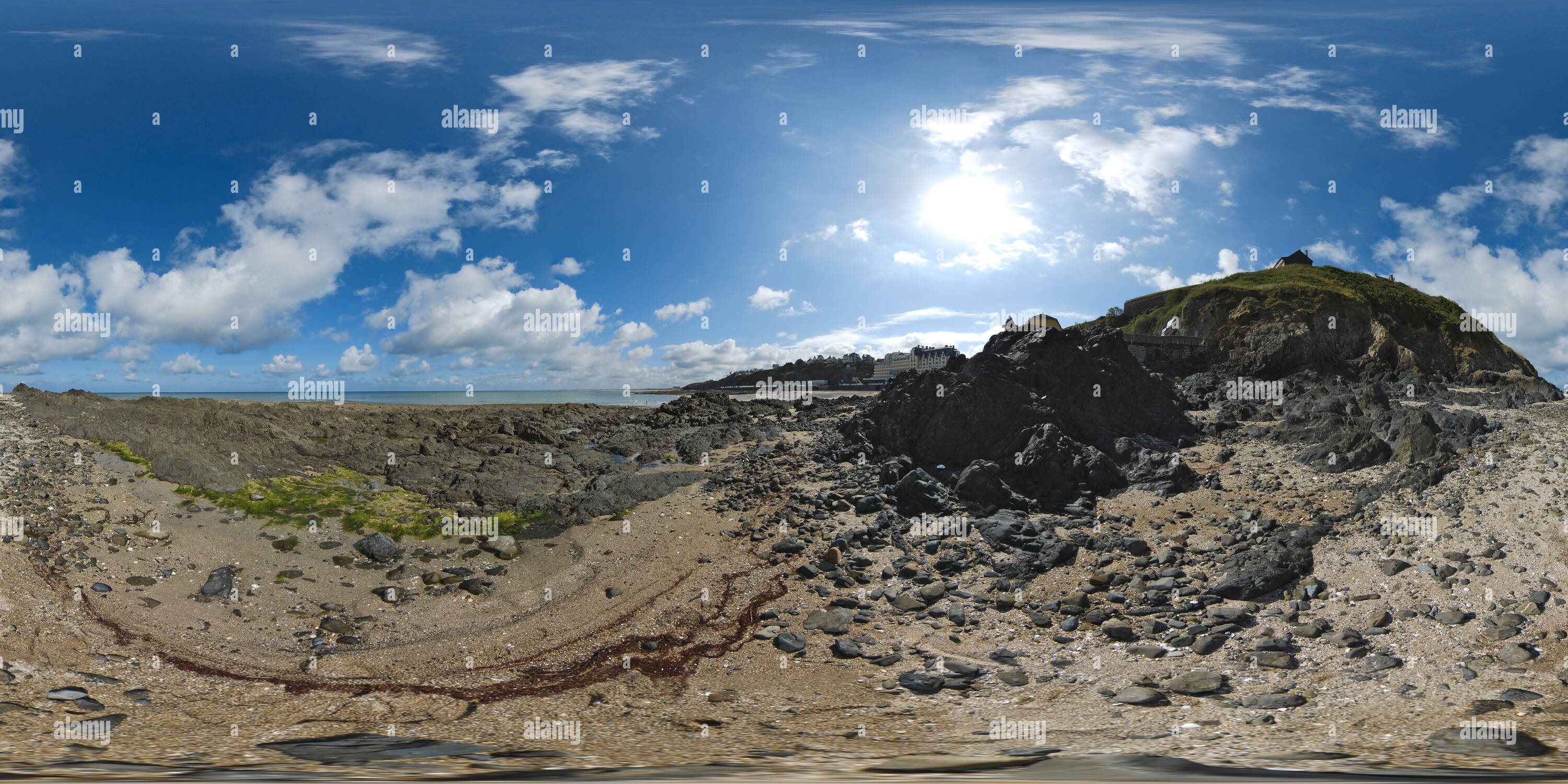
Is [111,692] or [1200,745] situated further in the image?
[111,692]

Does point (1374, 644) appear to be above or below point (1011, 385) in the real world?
below

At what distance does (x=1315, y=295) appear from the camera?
62812mm

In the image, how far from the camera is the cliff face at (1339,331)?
178ft

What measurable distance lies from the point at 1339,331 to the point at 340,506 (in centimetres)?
7485

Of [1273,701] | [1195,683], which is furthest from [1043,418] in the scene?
[1273,701]

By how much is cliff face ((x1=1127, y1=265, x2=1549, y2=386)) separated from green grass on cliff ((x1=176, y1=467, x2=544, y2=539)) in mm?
55252

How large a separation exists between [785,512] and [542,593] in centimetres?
712

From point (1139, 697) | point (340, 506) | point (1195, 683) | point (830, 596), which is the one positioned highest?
point (340, 506)

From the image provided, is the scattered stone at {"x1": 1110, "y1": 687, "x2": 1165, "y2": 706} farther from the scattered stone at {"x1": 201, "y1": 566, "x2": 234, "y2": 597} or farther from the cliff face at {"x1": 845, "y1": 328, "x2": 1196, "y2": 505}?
the scattered stone at {"x1": 201, "y1": 566, "x2": 234, "y2": 597}

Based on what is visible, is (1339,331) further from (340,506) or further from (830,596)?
(340,506)

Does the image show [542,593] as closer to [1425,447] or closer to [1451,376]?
[1425,447]

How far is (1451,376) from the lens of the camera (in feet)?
201

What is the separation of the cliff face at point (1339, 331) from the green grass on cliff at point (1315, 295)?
124mm

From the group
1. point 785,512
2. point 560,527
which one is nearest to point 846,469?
point 785,512
